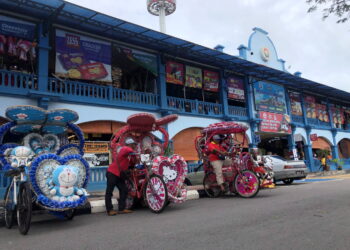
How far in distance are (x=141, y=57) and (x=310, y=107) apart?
15.7m

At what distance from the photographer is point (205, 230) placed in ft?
14.0

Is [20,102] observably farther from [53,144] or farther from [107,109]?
[53,144]

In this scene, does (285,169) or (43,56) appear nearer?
(43,56)

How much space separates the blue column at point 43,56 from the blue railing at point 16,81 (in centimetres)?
30

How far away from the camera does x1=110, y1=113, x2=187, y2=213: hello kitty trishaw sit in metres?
6.14

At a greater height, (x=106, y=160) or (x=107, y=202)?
(x=106, y=160)

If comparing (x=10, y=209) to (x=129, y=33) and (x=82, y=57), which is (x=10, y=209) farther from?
(x=129, y=33)

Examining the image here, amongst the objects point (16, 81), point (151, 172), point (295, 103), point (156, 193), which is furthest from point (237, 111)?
point (156, 193)

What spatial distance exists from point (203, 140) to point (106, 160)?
488 cm

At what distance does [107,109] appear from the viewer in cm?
1241

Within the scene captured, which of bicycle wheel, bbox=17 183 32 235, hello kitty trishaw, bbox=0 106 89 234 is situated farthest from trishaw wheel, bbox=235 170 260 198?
bicycle wheel, bbox=17 183 32 235

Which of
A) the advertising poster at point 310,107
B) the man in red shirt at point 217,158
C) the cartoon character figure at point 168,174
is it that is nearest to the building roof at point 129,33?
the advertising poster at point 310,107

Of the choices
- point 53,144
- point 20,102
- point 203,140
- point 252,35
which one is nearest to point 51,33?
point 20,102

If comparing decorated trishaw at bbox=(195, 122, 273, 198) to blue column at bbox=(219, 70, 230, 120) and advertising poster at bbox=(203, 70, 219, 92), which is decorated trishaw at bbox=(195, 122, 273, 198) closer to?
blue column at bbox=(219, 70, 230, 120)
